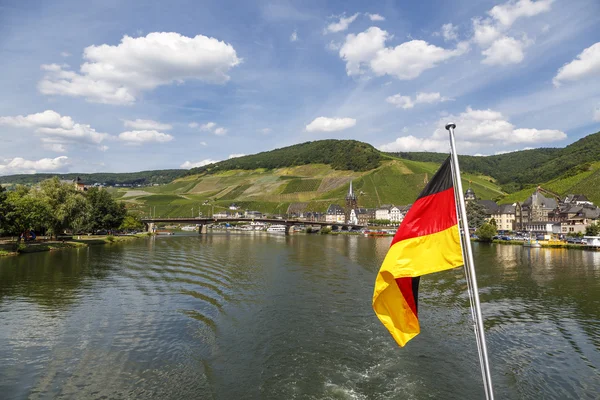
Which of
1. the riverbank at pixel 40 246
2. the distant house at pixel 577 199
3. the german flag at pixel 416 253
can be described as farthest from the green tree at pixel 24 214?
the distant house at pixel 577 199

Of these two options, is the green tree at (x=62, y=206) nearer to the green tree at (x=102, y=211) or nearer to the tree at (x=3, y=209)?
the green tree at (x=102, y=211)

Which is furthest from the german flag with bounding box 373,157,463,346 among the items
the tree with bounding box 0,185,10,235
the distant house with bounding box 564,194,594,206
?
the distant house with bounding box 564,194,594,206

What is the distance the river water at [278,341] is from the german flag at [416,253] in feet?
26.7

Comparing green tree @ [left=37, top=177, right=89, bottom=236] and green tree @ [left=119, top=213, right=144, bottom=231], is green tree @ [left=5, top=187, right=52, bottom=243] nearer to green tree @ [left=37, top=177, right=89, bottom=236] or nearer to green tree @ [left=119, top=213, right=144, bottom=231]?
green tree @ [left=37, top=177, right=89, bottom=236]

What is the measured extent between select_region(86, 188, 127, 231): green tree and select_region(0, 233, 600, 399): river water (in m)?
72.0

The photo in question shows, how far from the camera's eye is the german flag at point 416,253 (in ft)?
28.1

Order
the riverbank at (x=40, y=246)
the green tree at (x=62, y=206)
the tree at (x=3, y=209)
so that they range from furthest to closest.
A: the green tree at (x=62, y=206), the riverbank at (x=40, y=246), the tree at (x=3, y=209)

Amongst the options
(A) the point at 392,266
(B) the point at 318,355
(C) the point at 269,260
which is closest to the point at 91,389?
(B) the point at 318,355

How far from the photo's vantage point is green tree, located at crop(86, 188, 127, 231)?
10900 centimetres

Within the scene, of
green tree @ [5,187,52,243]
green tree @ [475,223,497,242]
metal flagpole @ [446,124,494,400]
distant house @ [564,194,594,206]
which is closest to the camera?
metal flagpole @ [446,124,494,400]

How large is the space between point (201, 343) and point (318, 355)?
6.71 meters

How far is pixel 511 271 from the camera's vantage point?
51375 mm

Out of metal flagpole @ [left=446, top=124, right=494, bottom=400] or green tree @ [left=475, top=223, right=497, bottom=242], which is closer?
metal flagpole @ [left=446, top=124, right=494, bottom=400]

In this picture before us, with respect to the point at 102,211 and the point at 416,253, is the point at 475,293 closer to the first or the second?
the point at 416,253
